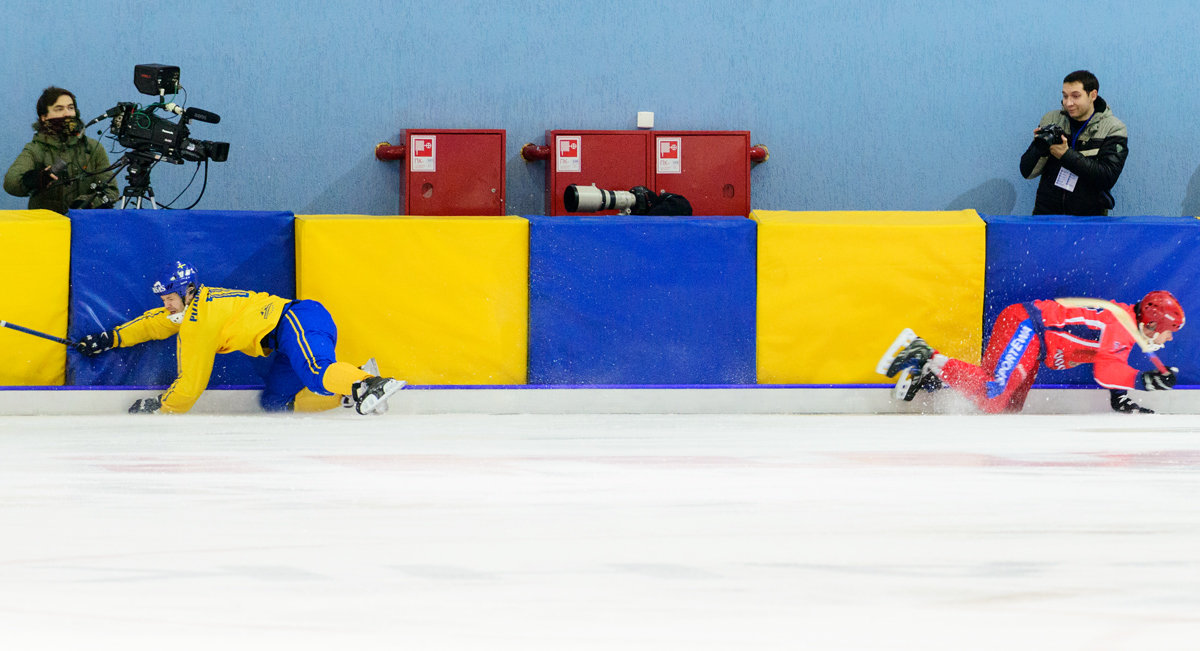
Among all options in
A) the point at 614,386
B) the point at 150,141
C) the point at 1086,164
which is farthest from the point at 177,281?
the point at 1086,164

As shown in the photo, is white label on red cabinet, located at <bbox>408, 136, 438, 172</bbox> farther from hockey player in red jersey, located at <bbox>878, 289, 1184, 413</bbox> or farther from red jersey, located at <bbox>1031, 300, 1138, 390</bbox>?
red jersey, located at <bbox>1031, 300, 1138, 390</bbox>

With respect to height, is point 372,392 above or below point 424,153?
below

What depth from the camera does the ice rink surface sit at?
1.30 meters

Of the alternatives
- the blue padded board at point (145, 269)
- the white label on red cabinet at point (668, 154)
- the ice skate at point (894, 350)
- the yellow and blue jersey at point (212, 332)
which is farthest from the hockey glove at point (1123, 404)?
the blue padded board at point (145, 269)

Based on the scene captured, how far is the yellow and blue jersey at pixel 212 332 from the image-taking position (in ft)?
13.7

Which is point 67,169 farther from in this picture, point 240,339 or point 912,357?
point 912,357

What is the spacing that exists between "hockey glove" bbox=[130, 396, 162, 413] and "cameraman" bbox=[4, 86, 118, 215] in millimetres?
1168

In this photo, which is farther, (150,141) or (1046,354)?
(150,141)

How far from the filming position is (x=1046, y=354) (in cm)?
440

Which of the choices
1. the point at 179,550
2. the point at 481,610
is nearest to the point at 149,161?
the point at 179,550

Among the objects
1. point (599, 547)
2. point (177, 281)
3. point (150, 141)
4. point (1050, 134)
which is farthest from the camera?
point (1050, 134)

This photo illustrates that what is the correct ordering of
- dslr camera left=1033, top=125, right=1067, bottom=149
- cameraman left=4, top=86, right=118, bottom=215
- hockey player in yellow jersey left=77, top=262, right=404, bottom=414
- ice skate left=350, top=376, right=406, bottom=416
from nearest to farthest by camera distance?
ice skate left=350, top=376, right=406, bottom=416
hockey player in yellow jersey left=77, top=262, right=404, bottom=414
cameraman left=4, top=86, right=118, bottom=215
dslr camera left=1033, top=125, right=1067, bottom=149

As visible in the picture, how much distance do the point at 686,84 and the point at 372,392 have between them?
3.51m

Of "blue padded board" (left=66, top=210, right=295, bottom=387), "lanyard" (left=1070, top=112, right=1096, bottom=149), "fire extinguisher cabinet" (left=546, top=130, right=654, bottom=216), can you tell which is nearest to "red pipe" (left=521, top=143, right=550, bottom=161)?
"fire extinguisher cabinet" (left=546, top=130, right=654, bottom=216)
